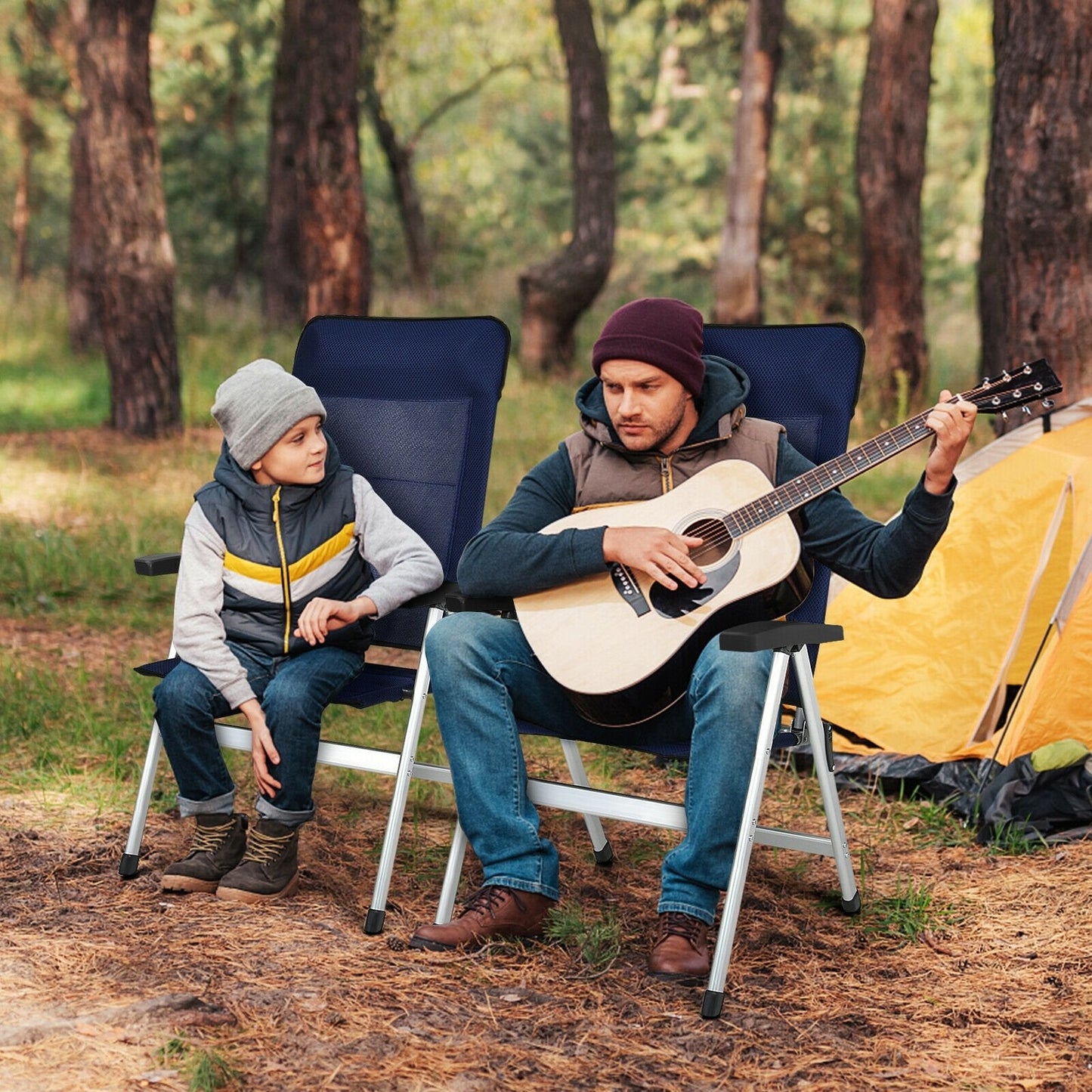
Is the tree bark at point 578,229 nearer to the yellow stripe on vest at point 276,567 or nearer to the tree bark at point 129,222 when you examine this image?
the tree bark at point 129,222

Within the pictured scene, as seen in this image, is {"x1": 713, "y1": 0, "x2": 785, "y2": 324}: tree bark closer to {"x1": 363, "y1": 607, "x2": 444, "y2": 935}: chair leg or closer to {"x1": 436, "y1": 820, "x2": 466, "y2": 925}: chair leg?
{"x1": 363, "y1": 607, "x2": 444, "y2": 935}: chair leg

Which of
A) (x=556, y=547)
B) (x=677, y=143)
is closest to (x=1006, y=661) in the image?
(x=556, y=547)

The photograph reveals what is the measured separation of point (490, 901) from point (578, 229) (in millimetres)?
13245

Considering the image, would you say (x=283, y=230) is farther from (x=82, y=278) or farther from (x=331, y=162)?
(x=331, y=162)

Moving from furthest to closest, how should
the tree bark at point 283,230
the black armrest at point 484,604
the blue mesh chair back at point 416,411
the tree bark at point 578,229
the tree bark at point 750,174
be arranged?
the tree bark at point 283,230, the tree bark at point 578,229, the tree bark at point 750,174, the blue mesh chair back at point 416,411, the black armrest at point 484,604

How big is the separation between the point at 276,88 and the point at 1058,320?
35.2 ft

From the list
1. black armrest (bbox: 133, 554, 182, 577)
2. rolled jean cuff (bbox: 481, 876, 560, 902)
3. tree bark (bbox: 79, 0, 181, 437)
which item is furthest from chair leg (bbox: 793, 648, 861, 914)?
tree bark (bbox: 79, 0, 181, 437)

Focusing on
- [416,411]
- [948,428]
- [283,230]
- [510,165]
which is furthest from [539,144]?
[948,428]

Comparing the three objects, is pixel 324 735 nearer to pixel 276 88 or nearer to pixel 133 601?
pixel 133 601

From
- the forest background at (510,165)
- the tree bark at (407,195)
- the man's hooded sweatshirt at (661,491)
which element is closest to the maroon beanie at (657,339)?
the man's hooded sweatshirt at (661,491)

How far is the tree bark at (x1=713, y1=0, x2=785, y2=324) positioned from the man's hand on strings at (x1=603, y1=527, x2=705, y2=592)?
11.9 m

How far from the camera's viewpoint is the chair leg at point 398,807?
3424 mm

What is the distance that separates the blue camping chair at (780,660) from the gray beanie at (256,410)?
0.62 metres

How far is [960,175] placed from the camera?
3045 centimetres
